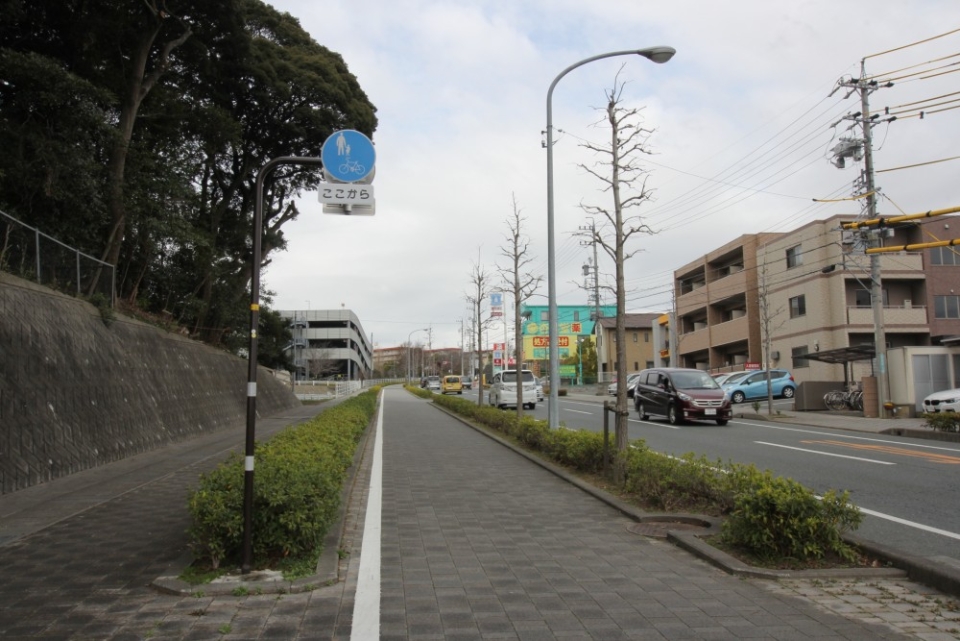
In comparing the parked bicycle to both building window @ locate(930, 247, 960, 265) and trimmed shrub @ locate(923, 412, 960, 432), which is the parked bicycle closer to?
trimmed shrub @ locate(923, 412, 960, 432)

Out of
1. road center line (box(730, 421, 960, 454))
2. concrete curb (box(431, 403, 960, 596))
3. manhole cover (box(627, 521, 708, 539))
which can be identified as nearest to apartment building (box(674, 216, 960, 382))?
road center line (box(730, 421, 960, 454))

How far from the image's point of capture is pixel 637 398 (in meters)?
22.5

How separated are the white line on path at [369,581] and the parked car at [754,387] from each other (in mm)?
26683

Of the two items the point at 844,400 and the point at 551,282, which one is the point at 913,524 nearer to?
the point at 551,282

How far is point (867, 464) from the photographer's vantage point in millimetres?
11172

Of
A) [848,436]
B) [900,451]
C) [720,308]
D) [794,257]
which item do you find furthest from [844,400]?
[720,308]

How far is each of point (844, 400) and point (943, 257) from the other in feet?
58.1

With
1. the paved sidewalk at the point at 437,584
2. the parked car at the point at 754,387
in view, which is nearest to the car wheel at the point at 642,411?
the parked car at the point at 754,387

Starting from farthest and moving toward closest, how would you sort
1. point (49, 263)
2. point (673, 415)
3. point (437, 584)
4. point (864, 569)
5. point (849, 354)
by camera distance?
1. point (849, 354)
2. point (673, 415)
3. point (49, 263)
4. point (864, 569)
5. point (437, 584)

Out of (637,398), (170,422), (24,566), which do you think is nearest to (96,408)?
(170,422)

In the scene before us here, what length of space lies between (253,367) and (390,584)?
6.28ft

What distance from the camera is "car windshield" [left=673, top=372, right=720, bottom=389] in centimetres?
2034

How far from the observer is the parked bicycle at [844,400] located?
84.3 ft

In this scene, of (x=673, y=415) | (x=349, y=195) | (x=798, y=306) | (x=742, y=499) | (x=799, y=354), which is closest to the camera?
(x=742, y=499)
